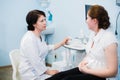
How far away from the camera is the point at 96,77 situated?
1.59 meters

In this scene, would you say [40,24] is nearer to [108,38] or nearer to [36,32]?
[36,32]

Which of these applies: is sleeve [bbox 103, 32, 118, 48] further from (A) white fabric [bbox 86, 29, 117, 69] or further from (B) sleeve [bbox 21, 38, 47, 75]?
(B) sleeve [bbox 21, 38, 47, 75]

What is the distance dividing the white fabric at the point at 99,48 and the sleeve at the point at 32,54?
43cm

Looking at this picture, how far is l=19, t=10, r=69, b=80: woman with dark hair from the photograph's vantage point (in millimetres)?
1847

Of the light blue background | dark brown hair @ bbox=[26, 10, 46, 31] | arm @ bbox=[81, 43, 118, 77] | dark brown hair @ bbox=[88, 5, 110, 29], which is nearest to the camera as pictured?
arm @ bbox=[81, 43, 118, 77]

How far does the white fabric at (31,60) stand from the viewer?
184 centimetres

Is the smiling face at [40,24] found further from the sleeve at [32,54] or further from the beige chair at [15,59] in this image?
the beige chair at [15,59]

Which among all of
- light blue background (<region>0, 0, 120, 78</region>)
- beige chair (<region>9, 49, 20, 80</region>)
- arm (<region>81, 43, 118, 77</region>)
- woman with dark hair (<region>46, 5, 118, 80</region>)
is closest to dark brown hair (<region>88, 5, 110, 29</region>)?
woman with dark hair (<region>46, 5, 118, 80</region>)

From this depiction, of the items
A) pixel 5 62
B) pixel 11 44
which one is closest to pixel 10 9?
pixel 11 44

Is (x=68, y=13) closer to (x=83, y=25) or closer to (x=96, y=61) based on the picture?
(x=83, y=25)

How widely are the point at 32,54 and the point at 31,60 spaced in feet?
0.18

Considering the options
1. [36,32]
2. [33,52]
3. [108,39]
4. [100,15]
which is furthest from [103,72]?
[36,32]

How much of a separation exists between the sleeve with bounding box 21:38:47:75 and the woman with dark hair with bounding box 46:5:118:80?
0.75ft

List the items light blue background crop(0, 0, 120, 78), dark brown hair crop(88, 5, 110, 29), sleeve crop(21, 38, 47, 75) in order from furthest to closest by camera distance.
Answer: light blue background crop(0, 0, 120, 78)
sleeve crop(21, 38, 47, 75)
dark brown hair crop(88, 5, 110, 29)
